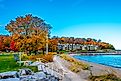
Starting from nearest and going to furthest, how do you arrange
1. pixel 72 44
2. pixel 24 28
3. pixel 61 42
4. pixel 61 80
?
pixel 61 80
pixel 24 28
pixel 61 42
pixel 72 44

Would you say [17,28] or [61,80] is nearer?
[61,80]

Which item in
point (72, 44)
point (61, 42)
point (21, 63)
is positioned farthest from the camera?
point (72, 44)

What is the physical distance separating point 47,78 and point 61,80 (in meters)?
1.61

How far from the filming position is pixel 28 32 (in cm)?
5959

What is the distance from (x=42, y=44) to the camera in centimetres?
5388

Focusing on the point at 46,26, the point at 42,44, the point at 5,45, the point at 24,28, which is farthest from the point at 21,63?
the point at 5,45

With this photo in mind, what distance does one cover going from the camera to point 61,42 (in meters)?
182

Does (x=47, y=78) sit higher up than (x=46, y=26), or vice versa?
(x=46, y=26)

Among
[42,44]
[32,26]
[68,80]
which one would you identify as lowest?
[68,80]

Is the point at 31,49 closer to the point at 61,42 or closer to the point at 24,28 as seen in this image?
the point at 24,28

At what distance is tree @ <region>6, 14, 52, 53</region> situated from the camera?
54138 millimetres

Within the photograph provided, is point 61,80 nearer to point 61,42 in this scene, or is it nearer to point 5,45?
point 5,45

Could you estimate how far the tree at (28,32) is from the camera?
54.1m

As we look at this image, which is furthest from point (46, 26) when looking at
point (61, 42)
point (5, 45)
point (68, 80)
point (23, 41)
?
point (61, 42)
